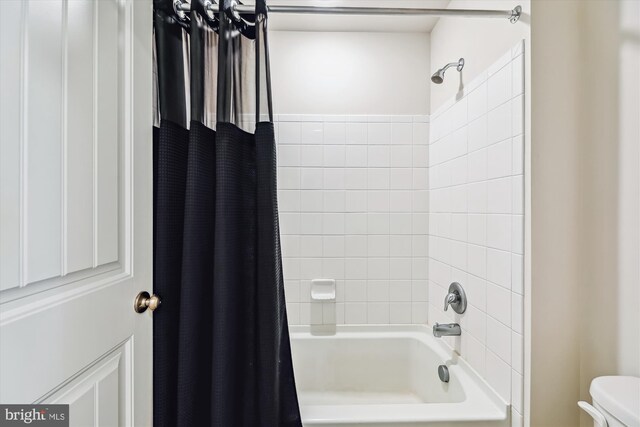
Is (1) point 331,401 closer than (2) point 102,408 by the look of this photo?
No

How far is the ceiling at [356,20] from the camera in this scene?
1.80m

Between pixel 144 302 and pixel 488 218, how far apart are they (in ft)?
4.10

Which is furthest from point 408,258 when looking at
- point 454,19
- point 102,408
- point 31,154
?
point 31,154

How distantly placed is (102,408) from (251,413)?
500 mm

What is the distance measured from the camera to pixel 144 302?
0.82 meters

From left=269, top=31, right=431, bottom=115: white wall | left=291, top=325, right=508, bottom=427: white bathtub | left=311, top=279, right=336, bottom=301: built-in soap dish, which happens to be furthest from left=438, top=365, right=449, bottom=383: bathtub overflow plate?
left=269, top=31, right=431, bottom=115: white wall

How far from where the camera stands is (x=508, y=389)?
1.16 meters

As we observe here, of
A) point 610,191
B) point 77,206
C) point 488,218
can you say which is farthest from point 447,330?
point 77,206

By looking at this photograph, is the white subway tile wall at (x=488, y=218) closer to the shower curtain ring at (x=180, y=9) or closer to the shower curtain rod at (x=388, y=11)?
the shower curtain rod at (x=388, y=11)

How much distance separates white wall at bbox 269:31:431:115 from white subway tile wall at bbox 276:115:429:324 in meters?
0.10

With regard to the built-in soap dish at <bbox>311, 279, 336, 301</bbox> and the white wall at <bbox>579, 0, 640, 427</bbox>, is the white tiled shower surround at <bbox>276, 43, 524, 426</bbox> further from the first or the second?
the white wall at <bbox>579, 0, 640, 427</bbox>

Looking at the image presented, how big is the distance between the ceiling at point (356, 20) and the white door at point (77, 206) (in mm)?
1222

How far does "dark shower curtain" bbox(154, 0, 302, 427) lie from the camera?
958 mm

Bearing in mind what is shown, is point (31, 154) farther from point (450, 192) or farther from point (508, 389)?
point (450, 192)
